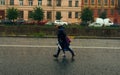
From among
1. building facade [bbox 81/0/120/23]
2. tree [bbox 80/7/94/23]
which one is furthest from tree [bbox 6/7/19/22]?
building facade [bbox 81/0/120/23]

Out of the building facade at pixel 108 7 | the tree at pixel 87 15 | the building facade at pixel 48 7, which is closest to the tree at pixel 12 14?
the building facade at pixel 48 7

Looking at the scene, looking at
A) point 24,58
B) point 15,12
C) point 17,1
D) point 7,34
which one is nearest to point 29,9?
point 17,1

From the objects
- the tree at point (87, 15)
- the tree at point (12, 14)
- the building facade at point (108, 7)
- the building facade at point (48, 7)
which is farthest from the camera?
the building facade at point (108, 7)

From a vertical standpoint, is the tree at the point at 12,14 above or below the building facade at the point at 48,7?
below

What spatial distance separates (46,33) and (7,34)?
13.3 ft

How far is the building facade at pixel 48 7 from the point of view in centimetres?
8306

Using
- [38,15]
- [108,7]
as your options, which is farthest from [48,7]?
[108,7]

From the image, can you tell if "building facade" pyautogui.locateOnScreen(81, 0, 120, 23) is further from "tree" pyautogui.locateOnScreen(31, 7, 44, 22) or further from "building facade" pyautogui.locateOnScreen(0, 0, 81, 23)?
"tree" pyautogui.locateOnScreen(31, 7, 44, 22)

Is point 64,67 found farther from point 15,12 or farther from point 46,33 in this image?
point 15,12

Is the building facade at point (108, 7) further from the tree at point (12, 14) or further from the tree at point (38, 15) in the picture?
the tree at point (12, 14)

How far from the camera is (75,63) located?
14.1 m

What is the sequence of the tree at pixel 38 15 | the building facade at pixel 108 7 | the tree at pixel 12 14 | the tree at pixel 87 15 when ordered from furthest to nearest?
the building facade at pixel 108 7
the tree at pixel 87 15
the tree at pixel 38 15
the tree at pixel 12 14

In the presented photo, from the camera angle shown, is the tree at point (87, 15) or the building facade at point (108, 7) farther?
the building facade at point (108, 7)

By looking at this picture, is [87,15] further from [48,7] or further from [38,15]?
[48,7]
